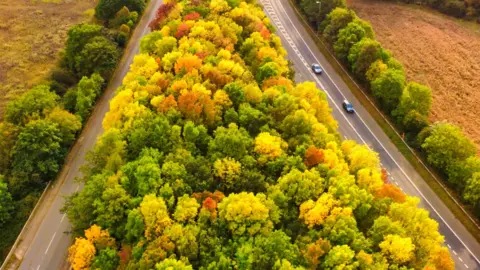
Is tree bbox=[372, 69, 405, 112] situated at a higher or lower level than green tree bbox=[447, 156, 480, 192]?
higher

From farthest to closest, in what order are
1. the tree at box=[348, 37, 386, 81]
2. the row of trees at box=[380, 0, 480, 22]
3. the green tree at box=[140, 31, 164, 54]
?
the row of trees at box=[380, 0, 480, 22] < the tree at box=[348, 37, 386, 81] < the green tree at box=[140, 31, 164, 54]

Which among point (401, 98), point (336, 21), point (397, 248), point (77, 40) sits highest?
point (336, 21)

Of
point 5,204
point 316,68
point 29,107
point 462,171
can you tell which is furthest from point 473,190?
point 29,107

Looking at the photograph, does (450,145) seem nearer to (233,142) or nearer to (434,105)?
(434,105)

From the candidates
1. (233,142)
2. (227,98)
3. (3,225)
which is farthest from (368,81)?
(3,225)

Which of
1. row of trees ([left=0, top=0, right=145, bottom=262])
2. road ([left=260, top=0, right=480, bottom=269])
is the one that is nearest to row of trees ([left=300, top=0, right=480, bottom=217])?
road ([left=260, top=0, right=480, bottom=269])

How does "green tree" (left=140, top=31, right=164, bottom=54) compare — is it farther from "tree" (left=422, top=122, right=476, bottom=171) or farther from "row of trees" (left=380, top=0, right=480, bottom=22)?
"row of trees" (left=380, top=0, right=480, bottom=22)

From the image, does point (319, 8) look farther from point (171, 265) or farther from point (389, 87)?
point (171, 265)

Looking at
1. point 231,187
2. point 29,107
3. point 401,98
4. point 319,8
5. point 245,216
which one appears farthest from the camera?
point 319,8

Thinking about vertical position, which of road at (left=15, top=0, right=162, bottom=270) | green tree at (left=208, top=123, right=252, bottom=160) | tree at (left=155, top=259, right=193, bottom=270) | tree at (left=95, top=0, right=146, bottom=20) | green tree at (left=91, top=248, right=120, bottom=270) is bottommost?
road at (left=15, top=0, right=162, bottom=270)
